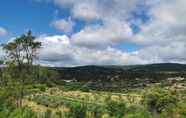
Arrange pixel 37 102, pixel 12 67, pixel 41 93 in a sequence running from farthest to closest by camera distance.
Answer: pixel 41 93, pixel 37 102, pixel 12 67

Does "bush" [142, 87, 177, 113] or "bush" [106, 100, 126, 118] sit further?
"bush" [142, 87, 177, 113]

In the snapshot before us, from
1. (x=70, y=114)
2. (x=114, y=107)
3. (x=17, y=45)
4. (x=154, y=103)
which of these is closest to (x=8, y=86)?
(x=17, y=45)

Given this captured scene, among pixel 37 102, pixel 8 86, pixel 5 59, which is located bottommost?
pixel 37 102

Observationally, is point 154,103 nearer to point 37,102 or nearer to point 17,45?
point 17,45

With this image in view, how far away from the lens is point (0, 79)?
8188 centimetres

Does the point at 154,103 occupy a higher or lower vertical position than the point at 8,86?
lower

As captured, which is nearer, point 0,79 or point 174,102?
point 174,102

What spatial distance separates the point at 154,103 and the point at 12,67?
97.1 feet

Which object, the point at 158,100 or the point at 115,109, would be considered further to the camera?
the point at 158,100

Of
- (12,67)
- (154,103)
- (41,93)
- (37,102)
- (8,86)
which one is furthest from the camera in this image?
(41,93)

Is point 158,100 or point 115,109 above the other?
point 158,100

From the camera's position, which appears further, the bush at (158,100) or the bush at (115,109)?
the bush at (158,100)

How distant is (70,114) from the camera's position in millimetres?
56469

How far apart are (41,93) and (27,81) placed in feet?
182
